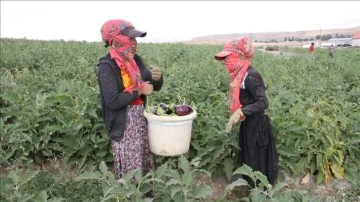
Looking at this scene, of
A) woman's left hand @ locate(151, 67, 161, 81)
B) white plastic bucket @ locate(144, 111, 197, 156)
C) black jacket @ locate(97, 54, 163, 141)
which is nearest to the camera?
black jacket @ locate(97, 54, 163, 141)

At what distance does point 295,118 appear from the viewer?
392cm

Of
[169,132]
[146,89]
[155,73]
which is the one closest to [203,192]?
[169,132]

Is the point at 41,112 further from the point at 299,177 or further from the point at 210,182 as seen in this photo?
the point at 299,177

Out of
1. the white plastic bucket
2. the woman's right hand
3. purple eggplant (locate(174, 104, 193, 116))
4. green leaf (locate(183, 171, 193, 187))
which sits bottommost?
green leaf (locate(183, 171, 193, 187))

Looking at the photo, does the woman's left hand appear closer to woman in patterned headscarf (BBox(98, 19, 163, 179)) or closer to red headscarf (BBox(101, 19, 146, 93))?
woman in patterned headscarf (BBox(98, 19, 163, 179))

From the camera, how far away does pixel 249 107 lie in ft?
9.82

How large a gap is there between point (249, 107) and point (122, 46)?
113 centimetres

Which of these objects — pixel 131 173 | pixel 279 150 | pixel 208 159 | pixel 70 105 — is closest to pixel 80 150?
pixel 70 105

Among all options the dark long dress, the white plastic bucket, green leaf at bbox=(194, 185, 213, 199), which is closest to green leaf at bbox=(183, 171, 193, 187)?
green leaf at bbox=(194, 185, 213, 199)

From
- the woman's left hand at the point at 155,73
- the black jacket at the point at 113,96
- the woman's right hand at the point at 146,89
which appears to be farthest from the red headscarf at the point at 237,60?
the black jacket at the point at 113,96

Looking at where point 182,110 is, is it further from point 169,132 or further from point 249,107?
point 249,107

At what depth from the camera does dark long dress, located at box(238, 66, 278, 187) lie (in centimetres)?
301

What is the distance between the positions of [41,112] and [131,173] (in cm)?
199

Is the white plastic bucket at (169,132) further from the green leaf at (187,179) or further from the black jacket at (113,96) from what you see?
the green leaf at (187,179)
